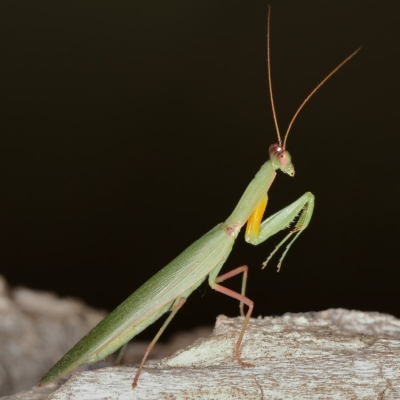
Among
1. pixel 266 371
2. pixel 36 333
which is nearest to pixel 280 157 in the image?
pixel 266 371

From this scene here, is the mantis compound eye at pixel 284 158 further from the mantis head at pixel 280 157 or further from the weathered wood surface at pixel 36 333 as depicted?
the weathered wood surface at pixel 36 333

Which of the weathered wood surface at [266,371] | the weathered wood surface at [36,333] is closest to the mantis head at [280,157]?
the weathered wood surface at [266,371]

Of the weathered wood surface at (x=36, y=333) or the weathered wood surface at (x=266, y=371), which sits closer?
the weathered wood surface at (x=266, y=371)

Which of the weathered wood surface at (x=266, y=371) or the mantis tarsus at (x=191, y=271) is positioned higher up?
the mantis tarsus at (x=191, y=271)

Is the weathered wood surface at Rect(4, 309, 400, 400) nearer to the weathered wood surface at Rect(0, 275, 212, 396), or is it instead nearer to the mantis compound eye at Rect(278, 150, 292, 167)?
the weathered wood surface at Rect(0, 275, 212, 396)

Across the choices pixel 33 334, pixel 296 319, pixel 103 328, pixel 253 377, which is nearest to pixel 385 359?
pixel 253 377

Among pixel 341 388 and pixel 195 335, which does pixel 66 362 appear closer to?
pixel 341 388
